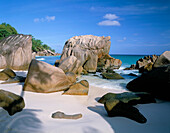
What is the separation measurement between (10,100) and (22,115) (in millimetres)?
530

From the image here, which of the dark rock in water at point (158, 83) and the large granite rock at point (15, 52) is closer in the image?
the dark rock in water at point (158, 83)

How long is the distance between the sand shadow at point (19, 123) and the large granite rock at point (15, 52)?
1174 cm

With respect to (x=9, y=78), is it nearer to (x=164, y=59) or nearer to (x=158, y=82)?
(x=158, y=82)

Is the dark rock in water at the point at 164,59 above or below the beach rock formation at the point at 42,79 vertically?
above

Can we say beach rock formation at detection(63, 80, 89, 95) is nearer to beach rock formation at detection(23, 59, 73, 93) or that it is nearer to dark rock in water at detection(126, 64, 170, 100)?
beach rock formation at detection(23, 59, 73, 93)

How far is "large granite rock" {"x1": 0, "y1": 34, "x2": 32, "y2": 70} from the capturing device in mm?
13234

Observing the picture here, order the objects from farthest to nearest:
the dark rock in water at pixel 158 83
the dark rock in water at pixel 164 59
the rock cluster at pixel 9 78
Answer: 1. the dark rock in water at pixel 164 59
2. the rock cluster at pixel 9 78
3. the dark rock in water at pixel 158 83

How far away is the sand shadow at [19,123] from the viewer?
7.79 ft

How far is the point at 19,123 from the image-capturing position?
2.63 meters

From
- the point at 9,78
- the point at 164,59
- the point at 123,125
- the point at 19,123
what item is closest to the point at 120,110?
the point at 123,125

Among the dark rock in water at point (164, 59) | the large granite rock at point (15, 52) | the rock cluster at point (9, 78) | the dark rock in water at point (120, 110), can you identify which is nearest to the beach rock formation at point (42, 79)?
the rock cluster at point (9, 78)

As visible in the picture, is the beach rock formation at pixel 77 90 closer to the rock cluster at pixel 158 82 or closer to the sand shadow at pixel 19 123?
the sand shadow at pixel 19 123

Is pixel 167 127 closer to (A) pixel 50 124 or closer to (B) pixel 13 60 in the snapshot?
(A) pixel 50 124

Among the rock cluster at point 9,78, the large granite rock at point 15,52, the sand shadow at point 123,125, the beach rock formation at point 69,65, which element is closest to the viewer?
the sand shadow at point 123,125
